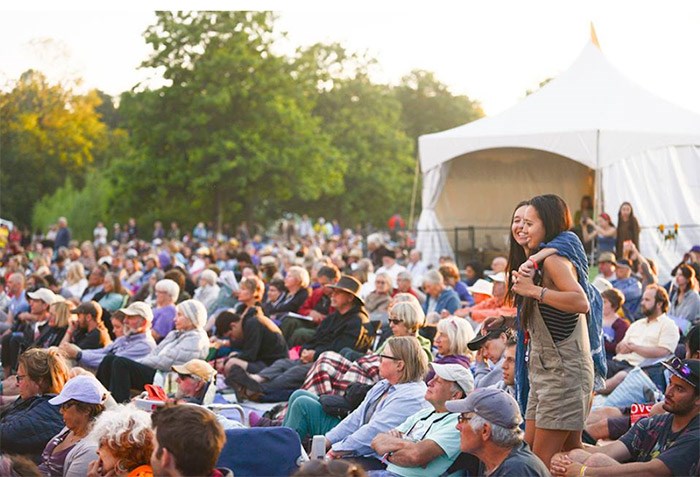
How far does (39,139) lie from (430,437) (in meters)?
34.5

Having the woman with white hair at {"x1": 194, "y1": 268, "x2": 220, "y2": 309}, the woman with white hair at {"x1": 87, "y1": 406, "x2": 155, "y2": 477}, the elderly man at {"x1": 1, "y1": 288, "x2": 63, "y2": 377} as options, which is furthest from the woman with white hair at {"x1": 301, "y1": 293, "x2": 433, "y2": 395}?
the woman with white hair at {"x1": 194, "y1": 268, "x2": 220, "y2": 309}

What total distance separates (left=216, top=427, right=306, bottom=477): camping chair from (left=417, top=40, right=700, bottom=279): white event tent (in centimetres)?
1169

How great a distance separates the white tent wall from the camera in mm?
15922

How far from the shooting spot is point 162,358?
820cm

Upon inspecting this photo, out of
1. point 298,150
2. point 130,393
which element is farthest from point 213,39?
point 130,393

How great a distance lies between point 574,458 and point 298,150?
33641 mm

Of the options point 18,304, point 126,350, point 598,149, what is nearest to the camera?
point 126,350

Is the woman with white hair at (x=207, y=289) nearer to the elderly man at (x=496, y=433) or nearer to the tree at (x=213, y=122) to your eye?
the elderly man at (x=496, y=433)

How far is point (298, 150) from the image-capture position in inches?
1490

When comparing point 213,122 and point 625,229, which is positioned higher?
point 213,122

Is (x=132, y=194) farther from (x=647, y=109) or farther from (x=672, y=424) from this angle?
(x=672, y=424)

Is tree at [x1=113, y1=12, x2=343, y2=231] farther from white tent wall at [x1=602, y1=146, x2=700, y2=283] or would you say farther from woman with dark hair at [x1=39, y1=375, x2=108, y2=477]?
woman with dark hair at [x1=39, y1=375, x2=108, y2=477]

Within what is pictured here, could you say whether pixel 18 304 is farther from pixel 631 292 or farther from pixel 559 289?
pixel 559 289

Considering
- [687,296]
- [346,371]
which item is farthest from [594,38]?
[346,371]
